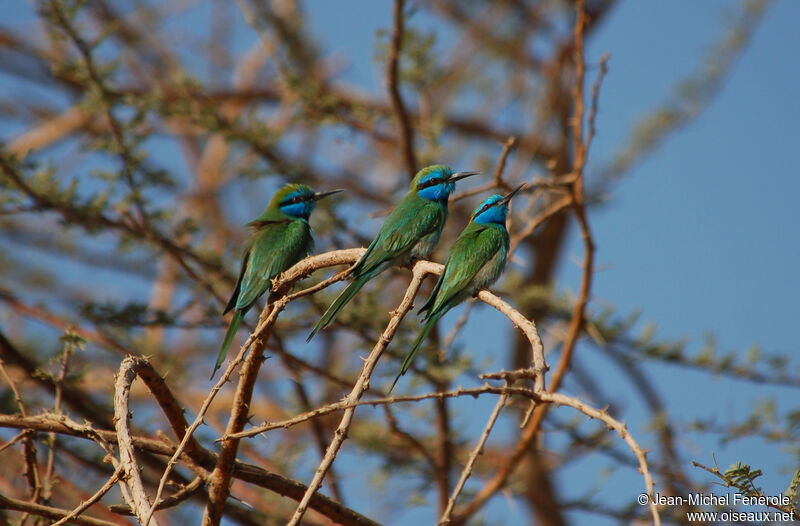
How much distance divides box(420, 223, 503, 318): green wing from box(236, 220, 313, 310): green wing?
1.88ft

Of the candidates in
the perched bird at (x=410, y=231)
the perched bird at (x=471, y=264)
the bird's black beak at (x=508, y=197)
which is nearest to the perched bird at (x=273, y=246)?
the perched bird at (x=410, y=231)

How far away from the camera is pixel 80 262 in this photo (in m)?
5.30

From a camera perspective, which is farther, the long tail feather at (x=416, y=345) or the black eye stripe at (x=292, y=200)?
the black eye stripe at (x=292, y=200)

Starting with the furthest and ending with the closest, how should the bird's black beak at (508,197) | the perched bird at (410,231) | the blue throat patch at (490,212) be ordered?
the blue throat patch at (490,212) < the bird's black beak at (508,197) < the perched bird at (410,231)

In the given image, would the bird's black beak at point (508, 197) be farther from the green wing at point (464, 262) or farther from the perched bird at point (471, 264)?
the green wing at point (464, 262)

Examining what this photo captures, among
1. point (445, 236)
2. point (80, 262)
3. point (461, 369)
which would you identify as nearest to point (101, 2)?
point (80, 262)

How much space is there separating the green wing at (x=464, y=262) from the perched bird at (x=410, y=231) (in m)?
0.13

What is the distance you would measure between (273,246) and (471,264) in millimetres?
763

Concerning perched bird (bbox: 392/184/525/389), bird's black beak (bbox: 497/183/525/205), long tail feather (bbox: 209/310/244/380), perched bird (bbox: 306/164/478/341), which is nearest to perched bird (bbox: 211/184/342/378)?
long tail feather (bbox: 209/310/244/380)

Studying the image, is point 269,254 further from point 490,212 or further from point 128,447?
point 128,447

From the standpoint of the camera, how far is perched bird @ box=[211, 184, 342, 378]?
2881 millimetres

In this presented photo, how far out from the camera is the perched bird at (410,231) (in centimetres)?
248

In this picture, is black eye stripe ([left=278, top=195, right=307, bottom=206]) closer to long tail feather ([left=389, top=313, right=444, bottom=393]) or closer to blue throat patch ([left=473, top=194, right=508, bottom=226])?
blue throat patch ([left=473, top=194, right=508, bottom=226])

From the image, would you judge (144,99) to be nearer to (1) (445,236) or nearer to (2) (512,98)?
(1) (445,236)
